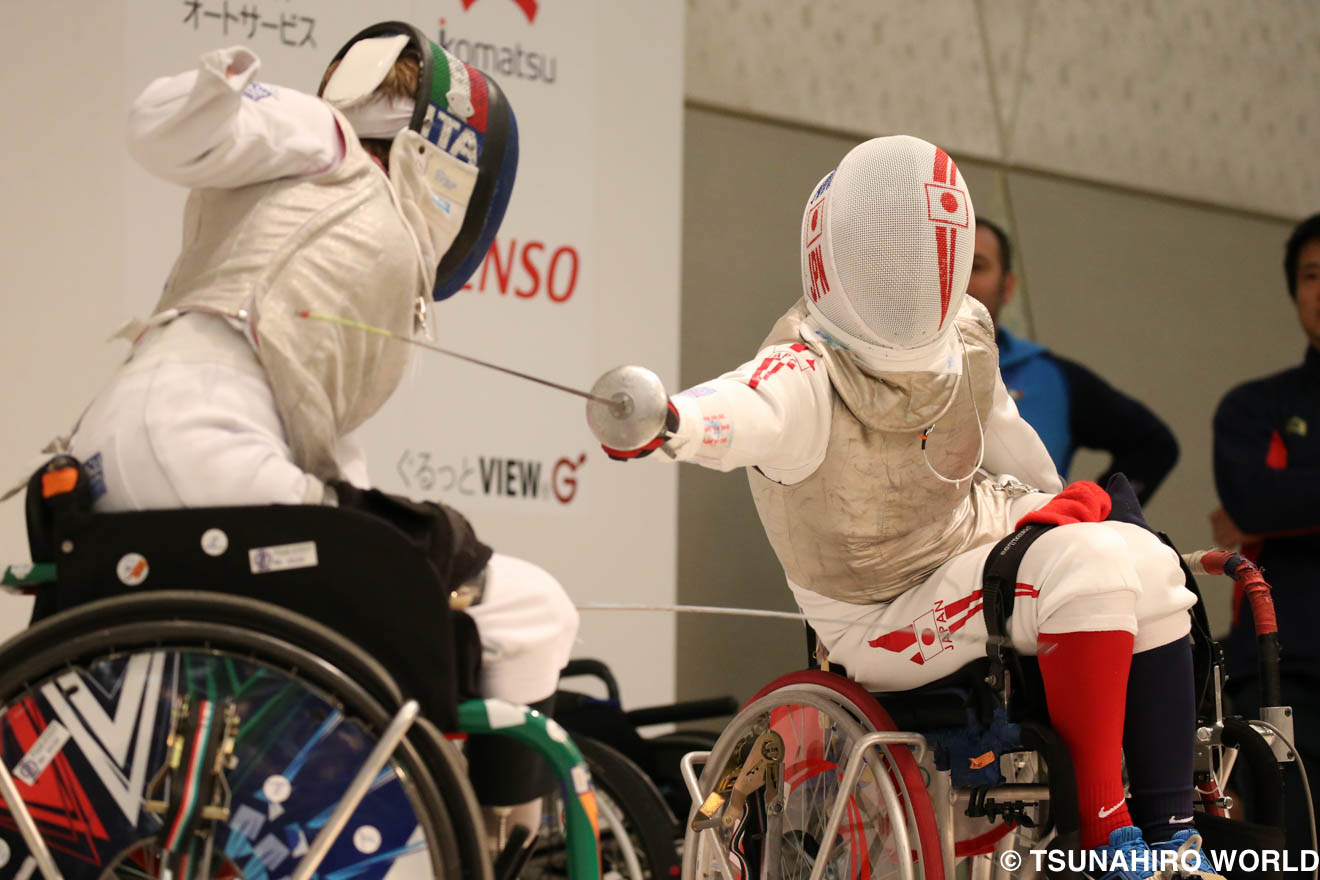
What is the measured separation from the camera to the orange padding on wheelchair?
1.26 m

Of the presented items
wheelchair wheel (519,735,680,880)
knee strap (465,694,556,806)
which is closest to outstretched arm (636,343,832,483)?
knee strap (465,694,556,806)

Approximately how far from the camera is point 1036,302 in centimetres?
406

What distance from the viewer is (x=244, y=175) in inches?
56.1

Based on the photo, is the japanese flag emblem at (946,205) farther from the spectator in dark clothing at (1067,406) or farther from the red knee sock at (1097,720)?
the spectator in dark clothing at (1067,406)

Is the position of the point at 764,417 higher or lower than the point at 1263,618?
higher

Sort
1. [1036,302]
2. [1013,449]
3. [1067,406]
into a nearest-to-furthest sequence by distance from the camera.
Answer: [1013,449], [1067,406], [1036,302]

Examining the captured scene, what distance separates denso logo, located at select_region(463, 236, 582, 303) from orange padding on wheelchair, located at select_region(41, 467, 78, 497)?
63.1 inches

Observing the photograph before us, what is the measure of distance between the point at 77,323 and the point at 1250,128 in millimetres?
3729

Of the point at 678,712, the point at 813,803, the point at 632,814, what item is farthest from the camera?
the point at 678,712

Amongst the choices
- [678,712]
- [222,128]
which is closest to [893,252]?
[222,128]

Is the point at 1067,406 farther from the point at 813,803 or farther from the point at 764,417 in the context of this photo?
the point at 764,417

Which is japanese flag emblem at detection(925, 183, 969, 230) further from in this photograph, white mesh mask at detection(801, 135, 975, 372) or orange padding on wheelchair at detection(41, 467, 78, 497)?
orange padding on wheelchair at detection(41, 467, 78, 497)

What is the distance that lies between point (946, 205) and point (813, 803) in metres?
0.79

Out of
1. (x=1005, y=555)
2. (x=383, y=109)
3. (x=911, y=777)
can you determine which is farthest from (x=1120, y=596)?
(x=383, y=109)
